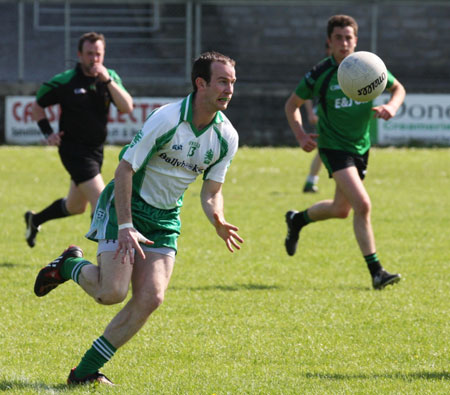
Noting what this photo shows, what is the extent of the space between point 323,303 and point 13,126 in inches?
646

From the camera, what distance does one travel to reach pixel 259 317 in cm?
700

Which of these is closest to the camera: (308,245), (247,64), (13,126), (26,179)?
(308,245)

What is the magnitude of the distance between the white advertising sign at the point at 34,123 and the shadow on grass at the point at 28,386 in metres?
17.3

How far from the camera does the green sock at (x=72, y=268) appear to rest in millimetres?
5465

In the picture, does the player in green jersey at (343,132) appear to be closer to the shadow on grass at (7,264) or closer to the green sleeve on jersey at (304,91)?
the green sleeve on jersey at (304,91)

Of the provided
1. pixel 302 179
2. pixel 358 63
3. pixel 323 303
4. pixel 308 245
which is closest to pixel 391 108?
pixel 358 63

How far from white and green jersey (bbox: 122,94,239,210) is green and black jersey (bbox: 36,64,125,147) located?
3.89 metres

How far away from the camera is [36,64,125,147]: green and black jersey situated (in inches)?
360

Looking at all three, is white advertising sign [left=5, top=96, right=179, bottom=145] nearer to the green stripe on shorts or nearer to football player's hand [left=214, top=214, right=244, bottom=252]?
the green stripe on shorts

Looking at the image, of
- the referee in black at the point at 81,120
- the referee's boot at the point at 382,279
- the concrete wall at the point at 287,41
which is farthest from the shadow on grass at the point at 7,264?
the concrete wall at the point at 287,41

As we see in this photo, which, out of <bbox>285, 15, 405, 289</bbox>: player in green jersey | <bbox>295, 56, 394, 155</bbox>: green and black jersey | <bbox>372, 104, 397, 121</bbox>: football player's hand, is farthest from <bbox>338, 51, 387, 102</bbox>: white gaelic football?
<bbox>295, 56, 394, 155</bbox>: green and black jersey

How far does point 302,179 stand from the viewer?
17406 millimetres

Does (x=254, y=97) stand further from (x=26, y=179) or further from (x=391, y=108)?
(x=391, y=108)

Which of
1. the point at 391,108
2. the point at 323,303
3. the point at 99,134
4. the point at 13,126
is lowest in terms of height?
the point at 13,126
